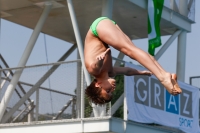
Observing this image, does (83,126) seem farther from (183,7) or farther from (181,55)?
(181,55)

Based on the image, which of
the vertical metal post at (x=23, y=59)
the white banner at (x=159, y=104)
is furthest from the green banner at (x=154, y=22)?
the vertical metal post at (x=23, y=59)

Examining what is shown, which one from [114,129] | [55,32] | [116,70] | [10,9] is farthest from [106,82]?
[55,32]

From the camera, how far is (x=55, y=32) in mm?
23547

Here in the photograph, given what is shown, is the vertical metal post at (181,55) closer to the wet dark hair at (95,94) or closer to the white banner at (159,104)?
the white banner at (159,104)

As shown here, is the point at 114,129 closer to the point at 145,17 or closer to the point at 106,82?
the point at 145,17

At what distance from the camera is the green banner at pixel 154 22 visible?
20.5 metres

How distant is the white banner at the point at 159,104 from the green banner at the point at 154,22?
54.9 inches

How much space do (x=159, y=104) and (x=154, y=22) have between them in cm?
244

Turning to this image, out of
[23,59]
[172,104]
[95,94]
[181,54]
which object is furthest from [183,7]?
[95,94]

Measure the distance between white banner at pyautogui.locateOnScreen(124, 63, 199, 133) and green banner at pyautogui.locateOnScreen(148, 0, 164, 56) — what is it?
140 centimetres

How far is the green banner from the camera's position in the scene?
2050 centimetres

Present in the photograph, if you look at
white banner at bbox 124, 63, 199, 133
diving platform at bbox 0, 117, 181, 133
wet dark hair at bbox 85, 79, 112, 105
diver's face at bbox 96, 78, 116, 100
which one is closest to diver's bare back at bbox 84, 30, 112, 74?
diver's face at bbox 96, 78, 116, 100

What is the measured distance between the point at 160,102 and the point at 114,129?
266cm

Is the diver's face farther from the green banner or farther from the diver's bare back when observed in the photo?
the green banner
